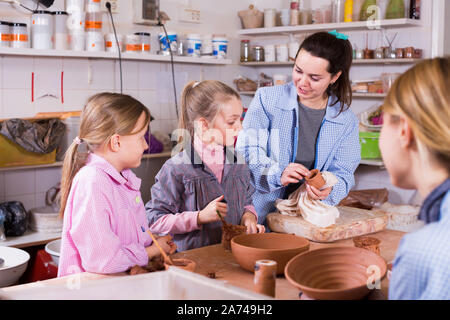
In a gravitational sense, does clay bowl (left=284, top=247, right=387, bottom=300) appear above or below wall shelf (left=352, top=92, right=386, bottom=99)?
below

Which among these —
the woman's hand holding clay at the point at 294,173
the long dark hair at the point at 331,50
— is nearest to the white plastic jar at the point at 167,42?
the long dark hair at the point at 331,50

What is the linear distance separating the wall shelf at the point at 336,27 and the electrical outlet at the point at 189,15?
19.7 inches

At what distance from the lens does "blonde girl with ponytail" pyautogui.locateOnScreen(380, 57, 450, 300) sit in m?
0.93

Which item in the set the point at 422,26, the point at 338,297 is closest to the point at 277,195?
the point at 338,297

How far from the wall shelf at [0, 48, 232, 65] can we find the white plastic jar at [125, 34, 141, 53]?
0.17ft

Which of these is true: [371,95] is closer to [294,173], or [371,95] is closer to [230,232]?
[294,173]

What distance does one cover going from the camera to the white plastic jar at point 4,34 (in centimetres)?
324

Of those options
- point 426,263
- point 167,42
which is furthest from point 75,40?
point 426,263

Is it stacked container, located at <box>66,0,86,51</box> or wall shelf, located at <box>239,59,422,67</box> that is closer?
stacked container, located at <box>66,0,86,51</box>

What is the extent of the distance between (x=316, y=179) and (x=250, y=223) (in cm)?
30

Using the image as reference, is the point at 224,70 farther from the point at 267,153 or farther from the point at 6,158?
the point at 267,153

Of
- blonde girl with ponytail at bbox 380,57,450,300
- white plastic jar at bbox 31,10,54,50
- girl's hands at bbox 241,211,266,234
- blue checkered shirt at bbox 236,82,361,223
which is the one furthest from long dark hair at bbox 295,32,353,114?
white plastic jar at bbox 31,10,54,50

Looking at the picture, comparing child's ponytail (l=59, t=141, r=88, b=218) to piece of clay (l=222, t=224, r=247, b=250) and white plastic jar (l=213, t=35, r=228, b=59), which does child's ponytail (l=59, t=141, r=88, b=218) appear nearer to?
piece of clay (l=222, t=224, r=247, b=250)

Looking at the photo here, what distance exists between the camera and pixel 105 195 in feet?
5.24
